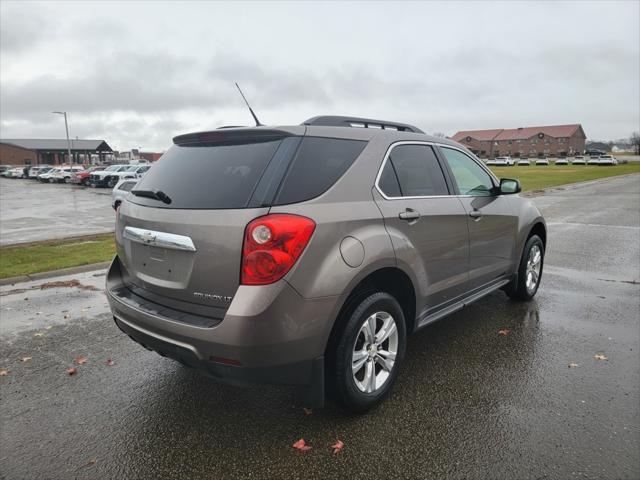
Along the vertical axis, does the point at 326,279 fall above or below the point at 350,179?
below

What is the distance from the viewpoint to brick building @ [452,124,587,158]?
116688 mm

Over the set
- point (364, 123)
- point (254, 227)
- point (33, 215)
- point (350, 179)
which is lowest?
point (33, 215)

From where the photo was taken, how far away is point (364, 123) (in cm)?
362

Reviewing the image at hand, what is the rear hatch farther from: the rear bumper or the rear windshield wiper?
the rear bumper

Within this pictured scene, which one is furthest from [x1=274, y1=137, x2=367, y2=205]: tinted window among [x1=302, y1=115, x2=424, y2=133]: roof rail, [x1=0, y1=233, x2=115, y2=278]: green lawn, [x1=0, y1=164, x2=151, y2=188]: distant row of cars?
[x1=0, y1=164, x2=151, y2=188]: distant row of cars

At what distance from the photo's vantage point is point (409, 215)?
3.25 meters

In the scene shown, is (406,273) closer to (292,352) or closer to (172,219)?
(292,352)

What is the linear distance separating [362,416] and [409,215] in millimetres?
1410

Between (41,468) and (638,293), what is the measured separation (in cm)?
649

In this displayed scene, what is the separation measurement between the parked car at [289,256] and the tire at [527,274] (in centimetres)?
188

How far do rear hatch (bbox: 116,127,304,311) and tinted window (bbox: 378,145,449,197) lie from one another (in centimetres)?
77

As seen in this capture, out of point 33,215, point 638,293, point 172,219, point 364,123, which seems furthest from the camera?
point 33,215

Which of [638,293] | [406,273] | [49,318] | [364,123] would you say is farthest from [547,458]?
[49,318]

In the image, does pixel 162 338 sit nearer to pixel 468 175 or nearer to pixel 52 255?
pixel 468 175
